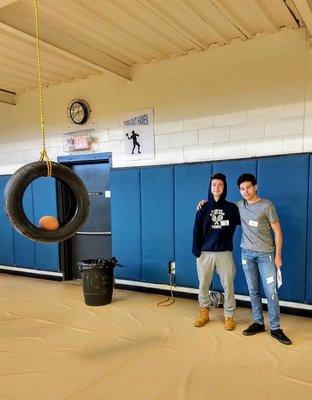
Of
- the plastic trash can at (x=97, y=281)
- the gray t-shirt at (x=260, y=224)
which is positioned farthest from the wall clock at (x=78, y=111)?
the gray t-shirt at (x=260, y=224)

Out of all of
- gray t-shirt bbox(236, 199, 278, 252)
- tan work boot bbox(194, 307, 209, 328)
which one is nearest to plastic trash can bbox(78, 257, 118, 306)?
tan work boot bbox(194, 307, 209, 328)

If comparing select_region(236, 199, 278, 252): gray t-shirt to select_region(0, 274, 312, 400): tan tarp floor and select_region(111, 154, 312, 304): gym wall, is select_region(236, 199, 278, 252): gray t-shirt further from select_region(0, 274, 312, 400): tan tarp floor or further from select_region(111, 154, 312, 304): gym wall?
select_region(0, 274, 312, 400): tan tarp floor

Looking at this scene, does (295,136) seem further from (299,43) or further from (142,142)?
(142,142)

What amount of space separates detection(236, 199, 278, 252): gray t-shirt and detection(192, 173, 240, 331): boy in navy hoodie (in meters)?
0.22

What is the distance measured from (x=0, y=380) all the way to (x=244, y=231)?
2.49 m

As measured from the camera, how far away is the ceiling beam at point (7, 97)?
5691 millimetres

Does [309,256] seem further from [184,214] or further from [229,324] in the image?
[184,214]

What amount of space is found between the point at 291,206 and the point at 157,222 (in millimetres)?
1777

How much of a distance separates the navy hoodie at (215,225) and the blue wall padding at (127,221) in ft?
4.62

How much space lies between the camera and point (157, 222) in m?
4.51

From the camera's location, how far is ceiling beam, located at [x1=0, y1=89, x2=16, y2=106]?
5691mm

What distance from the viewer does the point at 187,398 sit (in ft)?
7.13

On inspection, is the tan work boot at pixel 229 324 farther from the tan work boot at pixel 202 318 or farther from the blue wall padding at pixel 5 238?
the blue wall padding at pixel 5 238

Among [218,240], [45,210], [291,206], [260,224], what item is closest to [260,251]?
[260,224]
